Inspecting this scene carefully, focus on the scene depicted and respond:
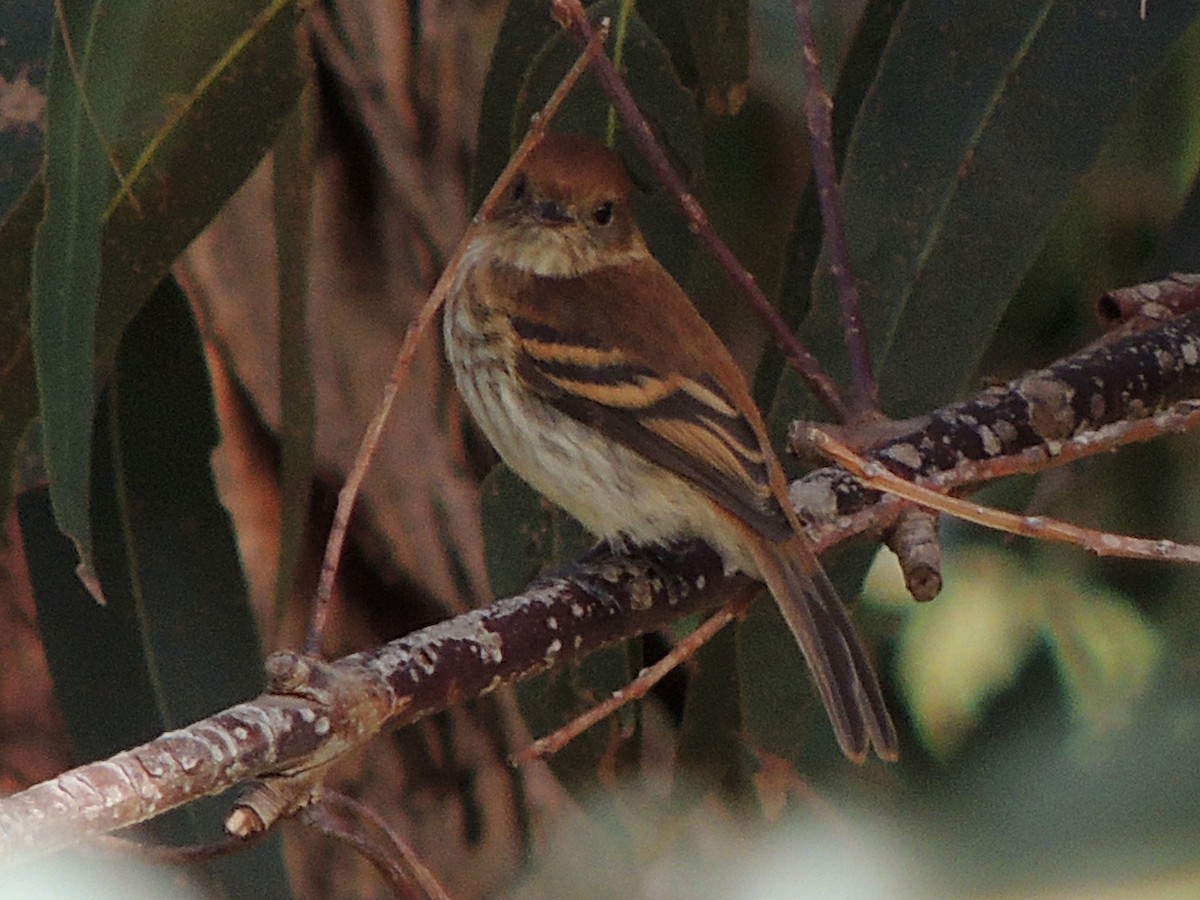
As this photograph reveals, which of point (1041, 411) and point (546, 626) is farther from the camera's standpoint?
point (1041, 411)

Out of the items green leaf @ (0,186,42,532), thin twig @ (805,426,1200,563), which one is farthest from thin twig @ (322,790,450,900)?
green leaf @ (0,186,42,532)

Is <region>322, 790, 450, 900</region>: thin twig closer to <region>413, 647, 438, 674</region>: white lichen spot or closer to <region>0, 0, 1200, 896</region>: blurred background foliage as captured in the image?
<region>413, 647, 438, 674</region>: white lichen spot

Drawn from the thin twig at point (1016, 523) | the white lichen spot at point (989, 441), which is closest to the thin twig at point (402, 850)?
the thin twig at point (1016, 523)

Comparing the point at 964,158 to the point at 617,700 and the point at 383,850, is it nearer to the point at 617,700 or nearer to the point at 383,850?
the point at 617,700

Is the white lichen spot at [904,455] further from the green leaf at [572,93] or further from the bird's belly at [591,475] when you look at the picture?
the green leaf at [572,93]

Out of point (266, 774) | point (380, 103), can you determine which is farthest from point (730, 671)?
point (266, 774)

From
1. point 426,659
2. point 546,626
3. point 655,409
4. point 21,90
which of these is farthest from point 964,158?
point 21,90
